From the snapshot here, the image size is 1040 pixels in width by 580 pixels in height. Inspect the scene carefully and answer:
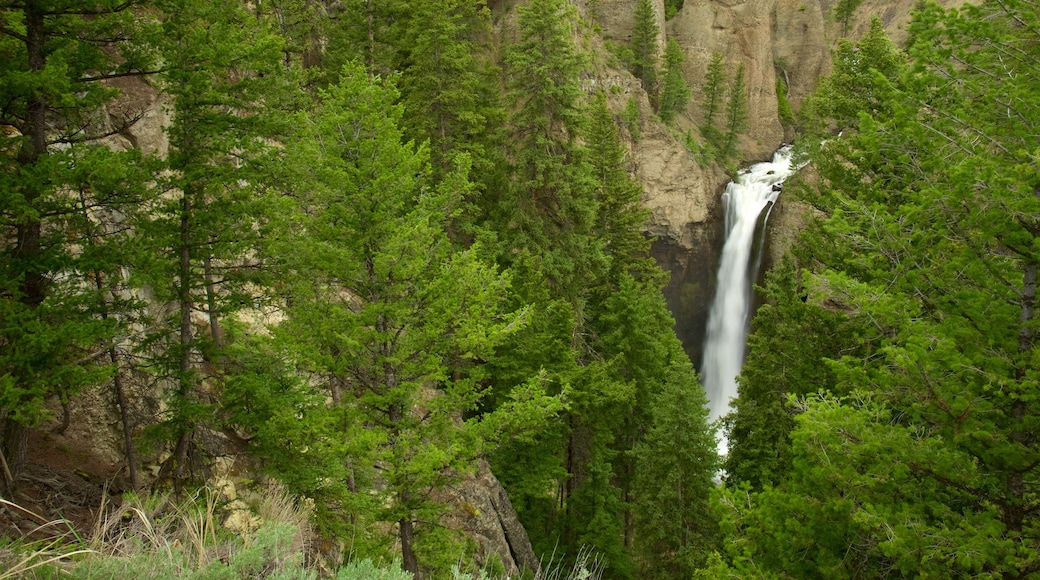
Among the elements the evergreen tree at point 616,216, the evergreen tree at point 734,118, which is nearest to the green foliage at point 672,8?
the evergreen tree at point 734,118

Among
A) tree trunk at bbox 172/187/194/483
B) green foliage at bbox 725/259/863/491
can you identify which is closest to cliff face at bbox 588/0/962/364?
green foliage at bbox 725/259/863/491

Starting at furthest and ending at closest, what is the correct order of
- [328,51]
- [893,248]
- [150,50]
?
[328,51]
[150,50]
[893,248]

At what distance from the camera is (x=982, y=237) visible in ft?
21.6

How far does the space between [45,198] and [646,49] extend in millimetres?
39057

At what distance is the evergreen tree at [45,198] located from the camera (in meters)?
6.07

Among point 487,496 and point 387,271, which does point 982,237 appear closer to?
point 387,271

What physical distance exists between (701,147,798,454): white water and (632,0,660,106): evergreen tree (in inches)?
433

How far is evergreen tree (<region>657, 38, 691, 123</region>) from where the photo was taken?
128 feet

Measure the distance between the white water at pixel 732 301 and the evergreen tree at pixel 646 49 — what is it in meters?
11.0

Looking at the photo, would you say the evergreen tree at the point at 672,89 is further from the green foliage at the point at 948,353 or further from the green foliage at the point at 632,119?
the green foliage at the point at 948,353

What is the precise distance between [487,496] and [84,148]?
37.1ft

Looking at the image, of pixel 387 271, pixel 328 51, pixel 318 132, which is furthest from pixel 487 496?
pixel 328 51

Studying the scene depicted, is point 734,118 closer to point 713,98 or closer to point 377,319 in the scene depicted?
point 713,98

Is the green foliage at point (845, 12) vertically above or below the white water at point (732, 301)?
above
